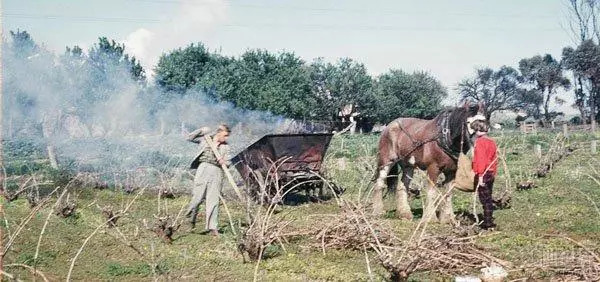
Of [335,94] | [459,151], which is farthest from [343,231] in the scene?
[335,94]

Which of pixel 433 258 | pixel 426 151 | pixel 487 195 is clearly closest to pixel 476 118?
pixel 487 195

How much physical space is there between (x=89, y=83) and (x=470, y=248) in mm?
27961

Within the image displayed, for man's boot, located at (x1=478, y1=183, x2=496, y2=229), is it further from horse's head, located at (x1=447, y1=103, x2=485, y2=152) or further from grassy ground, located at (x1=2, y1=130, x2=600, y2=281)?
horse's head, located at (x1=447, y1=103, x2=485, y2=152)

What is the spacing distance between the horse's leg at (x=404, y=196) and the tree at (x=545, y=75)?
58598mm

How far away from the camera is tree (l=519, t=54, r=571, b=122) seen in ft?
212

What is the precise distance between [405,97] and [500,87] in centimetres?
2171

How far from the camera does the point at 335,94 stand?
5259cm

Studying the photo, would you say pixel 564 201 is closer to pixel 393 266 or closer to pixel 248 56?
pixel 393 266

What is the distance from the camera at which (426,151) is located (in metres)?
9.19

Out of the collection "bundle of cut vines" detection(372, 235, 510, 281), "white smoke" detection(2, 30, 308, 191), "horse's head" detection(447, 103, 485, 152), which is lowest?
"bundle of cut vines" detection(372, 235, 510, 281)

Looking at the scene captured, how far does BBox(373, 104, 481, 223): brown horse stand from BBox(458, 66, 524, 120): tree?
58.6 m

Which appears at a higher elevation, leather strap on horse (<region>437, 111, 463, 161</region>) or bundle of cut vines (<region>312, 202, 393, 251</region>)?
leather strap on horse (<region>437, 111, 463, 161</region>)

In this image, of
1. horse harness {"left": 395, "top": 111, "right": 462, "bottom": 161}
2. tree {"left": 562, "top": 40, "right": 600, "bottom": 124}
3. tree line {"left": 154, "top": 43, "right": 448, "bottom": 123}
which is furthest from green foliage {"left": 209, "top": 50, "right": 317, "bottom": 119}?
horse harness {"left": 395, "top": 111, "right": 462, "bottom": 161}

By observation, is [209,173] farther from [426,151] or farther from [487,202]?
[487,202]
